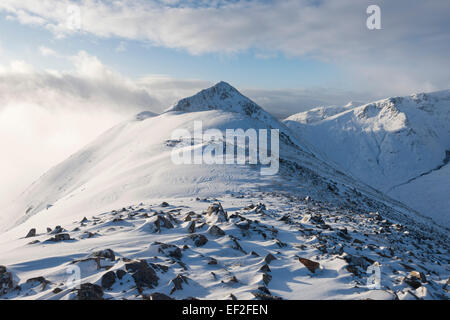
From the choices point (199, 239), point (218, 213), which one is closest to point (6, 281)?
point (199, 239)

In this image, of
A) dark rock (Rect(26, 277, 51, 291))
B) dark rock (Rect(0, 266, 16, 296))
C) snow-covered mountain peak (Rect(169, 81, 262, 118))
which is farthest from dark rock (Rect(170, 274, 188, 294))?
snow-covered mountain peak (Rect(169, 81, 262, 118))

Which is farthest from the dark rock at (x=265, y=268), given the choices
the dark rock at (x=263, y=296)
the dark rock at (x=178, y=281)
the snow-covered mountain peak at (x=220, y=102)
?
the snow-covered mountain peak at (x=220, y=102)

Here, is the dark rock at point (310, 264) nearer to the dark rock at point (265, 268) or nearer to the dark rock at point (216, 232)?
the dark rock at point (265, 268)

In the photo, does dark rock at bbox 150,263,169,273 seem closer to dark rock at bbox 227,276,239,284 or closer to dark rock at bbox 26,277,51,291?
dark rock at bbox 227,276,239,284

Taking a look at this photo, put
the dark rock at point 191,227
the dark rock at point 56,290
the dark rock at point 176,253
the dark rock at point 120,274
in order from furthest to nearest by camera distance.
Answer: the dark rock at point 191,227, the dark rock at point 176,253, the dark rock at point 120,274, the dark rock at point 56,290

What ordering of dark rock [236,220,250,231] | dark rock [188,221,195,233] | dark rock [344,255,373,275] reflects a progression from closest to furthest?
dark rock [344,255,373,275], dark rock [188,221,195,233], dark rock [236,220,250,231]

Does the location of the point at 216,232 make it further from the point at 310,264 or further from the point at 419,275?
the point at 419,275
